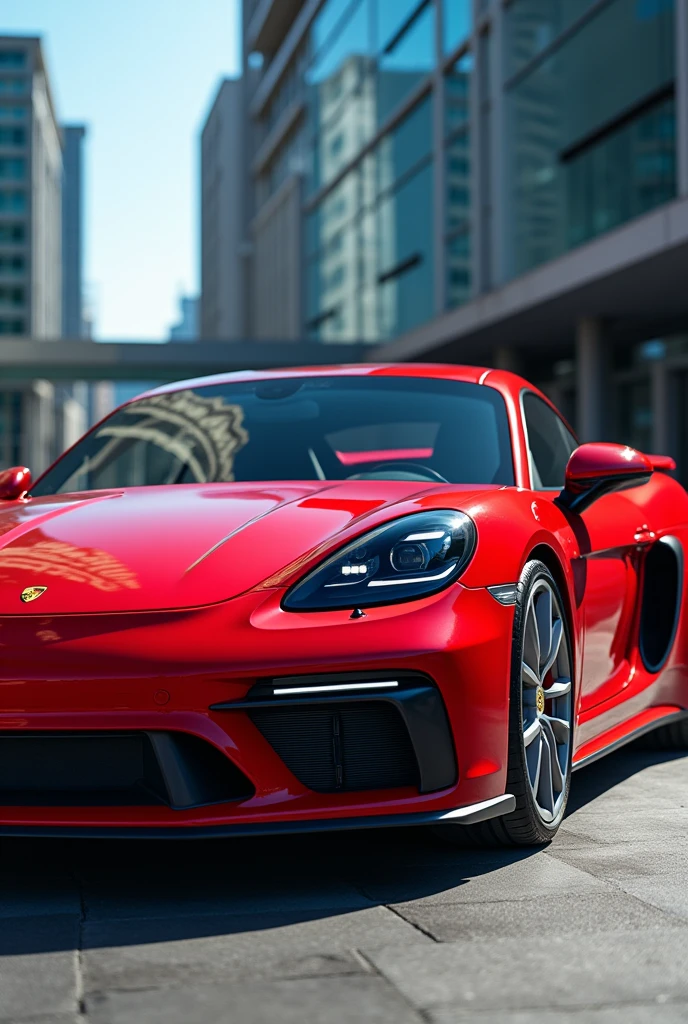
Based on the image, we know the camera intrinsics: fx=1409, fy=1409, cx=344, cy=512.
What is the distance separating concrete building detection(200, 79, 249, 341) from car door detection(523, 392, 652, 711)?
2546 inches

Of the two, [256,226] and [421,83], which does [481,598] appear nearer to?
[421,83]

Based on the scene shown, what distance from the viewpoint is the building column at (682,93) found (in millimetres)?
16922

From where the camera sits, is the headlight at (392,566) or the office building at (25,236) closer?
the headlight at (392,566)

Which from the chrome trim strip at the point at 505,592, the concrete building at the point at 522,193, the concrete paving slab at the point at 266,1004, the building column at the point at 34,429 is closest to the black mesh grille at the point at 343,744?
the chrome trim strip at the point at 505,592

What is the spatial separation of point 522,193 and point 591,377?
355 centimetres

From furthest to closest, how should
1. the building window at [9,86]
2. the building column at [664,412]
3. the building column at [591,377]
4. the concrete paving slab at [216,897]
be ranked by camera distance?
the building window at [9,86], the building column at [591,377], the building column at [664,412], the concrete paving slab at [216,897]

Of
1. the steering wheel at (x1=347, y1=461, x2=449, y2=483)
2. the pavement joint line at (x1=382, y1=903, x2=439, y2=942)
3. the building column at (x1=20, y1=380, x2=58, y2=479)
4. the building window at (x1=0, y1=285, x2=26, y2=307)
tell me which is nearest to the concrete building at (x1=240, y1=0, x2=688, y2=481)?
the steering wheel at (x1=347, y1=461, x2=449, y2=483)

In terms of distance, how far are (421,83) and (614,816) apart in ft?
90.4

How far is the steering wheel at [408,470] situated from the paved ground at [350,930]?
3.22 feet

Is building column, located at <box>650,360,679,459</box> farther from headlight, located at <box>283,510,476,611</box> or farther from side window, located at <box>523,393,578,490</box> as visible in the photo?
headlight, located at <box>283,510,476,611</box>

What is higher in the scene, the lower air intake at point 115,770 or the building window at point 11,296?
the building window at point 11,296

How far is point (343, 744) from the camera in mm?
2881

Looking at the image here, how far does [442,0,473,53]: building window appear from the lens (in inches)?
1030

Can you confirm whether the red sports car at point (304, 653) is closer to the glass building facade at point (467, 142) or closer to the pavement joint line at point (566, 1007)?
the pavement joint line at point (566, 1007)
